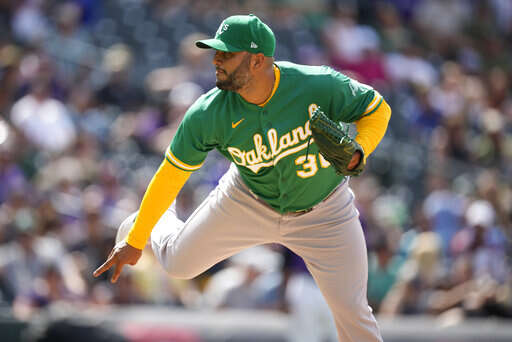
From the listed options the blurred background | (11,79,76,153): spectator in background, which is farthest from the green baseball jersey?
(11,79,76,153): spectator in background

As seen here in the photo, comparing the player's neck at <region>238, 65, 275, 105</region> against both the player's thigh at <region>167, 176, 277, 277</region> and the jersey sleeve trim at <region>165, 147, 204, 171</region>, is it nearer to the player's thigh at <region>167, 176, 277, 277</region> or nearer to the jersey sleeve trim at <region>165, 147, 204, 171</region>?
the jersey sleeve trim at <region>165, 147, 204, 171</region>

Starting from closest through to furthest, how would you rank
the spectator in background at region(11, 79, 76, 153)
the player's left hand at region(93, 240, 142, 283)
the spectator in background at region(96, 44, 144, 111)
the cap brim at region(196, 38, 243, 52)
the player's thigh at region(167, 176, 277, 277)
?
the cap brim at region(196, 38, 243, 52) → the player's left hand at region(93, 240, 142, 283) → the player's thigh at region(167, 176, 277, 277) → the spectator in background at region(11, 79, 76, 153) → the spectator in background at region(96, 44, 144, 111)

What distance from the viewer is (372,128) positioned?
13.8 ft

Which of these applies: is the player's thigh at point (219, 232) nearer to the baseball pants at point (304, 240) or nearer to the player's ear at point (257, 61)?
the baseball pants at point (304, 240)

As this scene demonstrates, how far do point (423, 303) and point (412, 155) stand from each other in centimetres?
269

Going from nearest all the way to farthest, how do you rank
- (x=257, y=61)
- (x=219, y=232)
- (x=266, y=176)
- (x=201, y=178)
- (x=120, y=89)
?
1. (x=257, y=61)
2. (x=266, y=176)
3. (x=219, y=232)
4. (x=201, y=178)
5. (x=120, y=89)

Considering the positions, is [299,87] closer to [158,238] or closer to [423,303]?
[158,238]

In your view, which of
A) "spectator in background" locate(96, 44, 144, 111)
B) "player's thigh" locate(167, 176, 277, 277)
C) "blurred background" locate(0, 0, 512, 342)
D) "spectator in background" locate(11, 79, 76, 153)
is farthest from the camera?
"spectator in background" locate(96, 44, 144, 111)

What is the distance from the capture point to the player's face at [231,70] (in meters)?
4.09

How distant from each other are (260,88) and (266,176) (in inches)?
19.6

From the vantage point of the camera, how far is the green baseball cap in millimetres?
4049

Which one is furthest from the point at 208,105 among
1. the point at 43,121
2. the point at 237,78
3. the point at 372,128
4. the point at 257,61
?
the point at 43,121

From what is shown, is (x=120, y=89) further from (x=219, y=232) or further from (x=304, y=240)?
(x=304, y=240)

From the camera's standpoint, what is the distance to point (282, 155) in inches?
169
